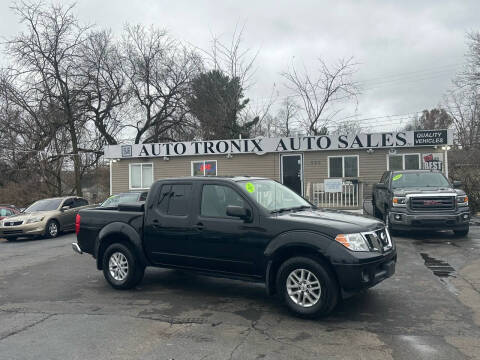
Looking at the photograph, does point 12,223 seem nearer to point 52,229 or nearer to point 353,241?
point 52,229

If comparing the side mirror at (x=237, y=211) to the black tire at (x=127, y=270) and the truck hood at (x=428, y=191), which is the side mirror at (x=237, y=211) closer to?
the black tire at (x=127, y=270)

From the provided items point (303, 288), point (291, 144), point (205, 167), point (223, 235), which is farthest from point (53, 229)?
point (303, 288)

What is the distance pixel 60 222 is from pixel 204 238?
11.8 metres

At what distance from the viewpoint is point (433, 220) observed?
Result: 36.1 ft

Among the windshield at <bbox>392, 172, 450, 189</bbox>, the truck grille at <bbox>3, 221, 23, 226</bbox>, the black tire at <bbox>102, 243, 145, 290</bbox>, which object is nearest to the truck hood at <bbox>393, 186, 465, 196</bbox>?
the windshield at <bbox>392, 172, 450, 189</bbox>

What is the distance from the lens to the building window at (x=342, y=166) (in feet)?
61.7

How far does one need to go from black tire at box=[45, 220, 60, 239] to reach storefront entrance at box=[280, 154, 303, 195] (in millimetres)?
9242

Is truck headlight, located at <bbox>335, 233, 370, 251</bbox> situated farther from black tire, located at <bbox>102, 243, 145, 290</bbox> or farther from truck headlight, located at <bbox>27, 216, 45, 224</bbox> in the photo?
truck headlight, located at <bbox>27, 216, 45, 224</bbox>

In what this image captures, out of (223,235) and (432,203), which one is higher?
(432,203)

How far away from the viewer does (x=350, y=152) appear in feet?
61.7

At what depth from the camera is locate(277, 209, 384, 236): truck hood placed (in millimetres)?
5410

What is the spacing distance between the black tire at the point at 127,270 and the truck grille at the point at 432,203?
7.22 m

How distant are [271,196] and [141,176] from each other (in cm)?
A: 1622

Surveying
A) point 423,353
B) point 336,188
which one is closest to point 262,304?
point 423,353
